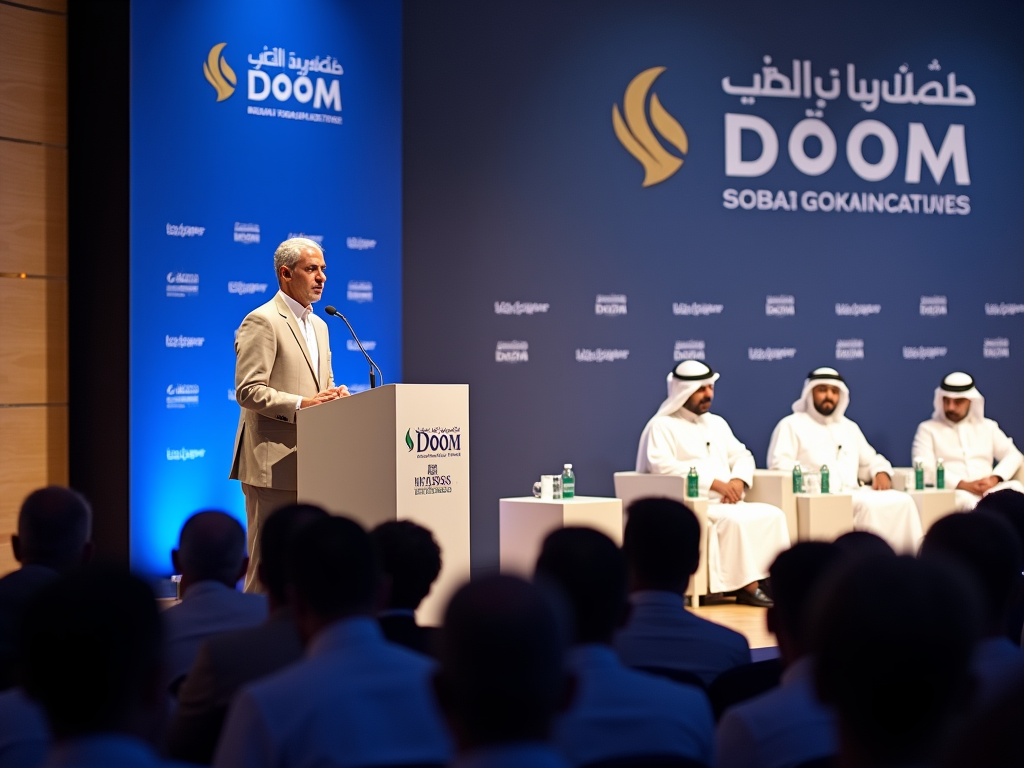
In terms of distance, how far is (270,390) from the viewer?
16.0ft

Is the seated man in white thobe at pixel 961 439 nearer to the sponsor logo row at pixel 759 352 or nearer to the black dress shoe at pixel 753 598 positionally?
the sponsor logo row at pixel 759 352

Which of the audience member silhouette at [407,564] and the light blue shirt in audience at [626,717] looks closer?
the light blue shirt in audience at [626,717]

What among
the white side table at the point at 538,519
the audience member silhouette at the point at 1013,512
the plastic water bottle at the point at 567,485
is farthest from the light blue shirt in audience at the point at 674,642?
the plastic water bottle at the point at 567,485

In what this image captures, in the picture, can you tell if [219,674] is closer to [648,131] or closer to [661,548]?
[661,548]

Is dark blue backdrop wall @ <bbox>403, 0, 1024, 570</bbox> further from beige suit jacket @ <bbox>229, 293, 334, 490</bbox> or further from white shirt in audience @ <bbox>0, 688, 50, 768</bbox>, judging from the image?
white shirt in audience @ <bbox>0, 688, 50, 768</bbox>

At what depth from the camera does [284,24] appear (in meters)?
7.44

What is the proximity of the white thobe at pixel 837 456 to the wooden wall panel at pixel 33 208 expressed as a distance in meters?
4.85

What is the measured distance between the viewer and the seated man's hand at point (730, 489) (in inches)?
308

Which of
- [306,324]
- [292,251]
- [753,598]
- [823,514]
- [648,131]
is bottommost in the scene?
[753,598]

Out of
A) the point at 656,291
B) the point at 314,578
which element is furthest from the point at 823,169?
the point at 314,578

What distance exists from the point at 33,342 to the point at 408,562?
4866 millimetres

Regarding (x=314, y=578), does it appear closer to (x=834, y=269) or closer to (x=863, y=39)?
(x=834, y=269)

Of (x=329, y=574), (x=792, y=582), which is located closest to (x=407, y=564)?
(x=329, y=574)

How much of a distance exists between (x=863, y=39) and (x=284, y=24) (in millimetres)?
4575
